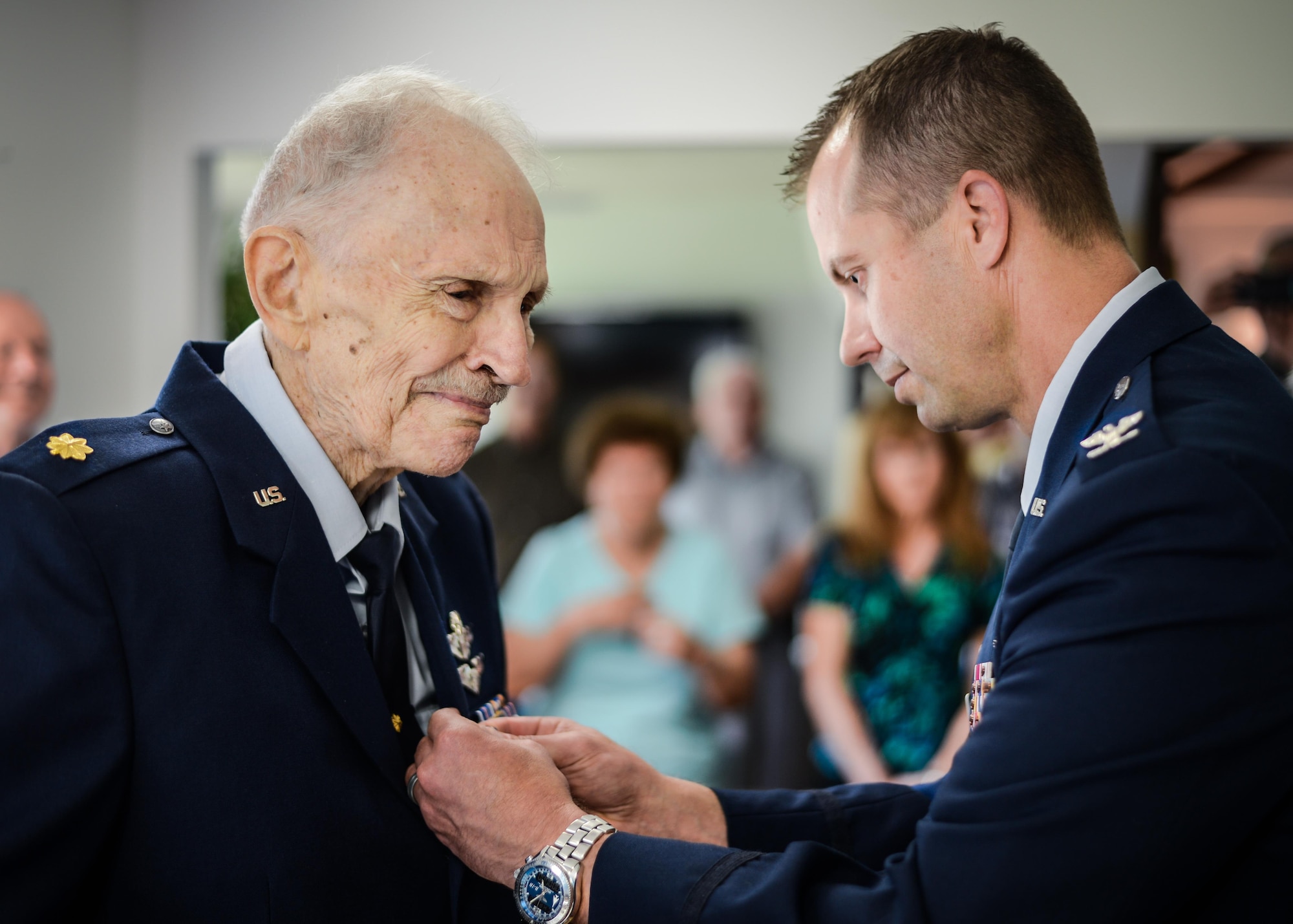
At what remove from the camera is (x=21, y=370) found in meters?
3.49

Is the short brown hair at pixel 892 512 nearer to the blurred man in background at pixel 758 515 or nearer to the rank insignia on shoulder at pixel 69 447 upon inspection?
the blurred man in background at pixel 758 515

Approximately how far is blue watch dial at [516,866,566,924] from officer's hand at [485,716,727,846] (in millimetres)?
216

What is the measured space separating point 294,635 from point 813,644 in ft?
9.79

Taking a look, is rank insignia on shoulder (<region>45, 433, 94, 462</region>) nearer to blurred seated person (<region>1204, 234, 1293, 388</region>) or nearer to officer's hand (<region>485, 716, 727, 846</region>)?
officer's hand (<region>485, 716, 727, 846</region>)

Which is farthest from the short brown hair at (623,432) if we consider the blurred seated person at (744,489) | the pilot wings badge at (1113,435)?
the pilot wings badge at (1113,435)

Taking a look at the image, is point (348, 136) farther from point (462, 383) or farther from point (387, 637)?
point (387, 637)

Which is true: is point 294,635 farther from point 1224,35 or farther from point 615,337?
point 1224,35

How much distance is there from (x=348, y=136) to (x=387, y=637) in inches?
26.9

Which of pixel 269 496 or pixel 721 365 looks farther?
pixel 721 365

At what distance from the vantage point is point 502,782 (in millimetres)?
1457

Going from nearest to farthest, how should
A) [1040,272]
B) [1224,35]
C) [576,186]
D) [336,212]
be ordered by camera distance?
1. [336,212]
2. [1040,272]
3. [1224,35]
4. [576,186]

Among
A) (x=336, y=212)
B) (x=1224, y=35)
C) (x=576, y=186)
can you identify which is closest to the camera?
(x=336, y=212)

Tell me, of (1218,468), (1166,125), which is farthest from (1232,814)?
(1166,125)

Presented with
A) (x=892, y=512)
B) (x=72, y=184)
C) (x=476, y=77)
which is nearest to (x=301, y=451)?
(x=476, y=77)
